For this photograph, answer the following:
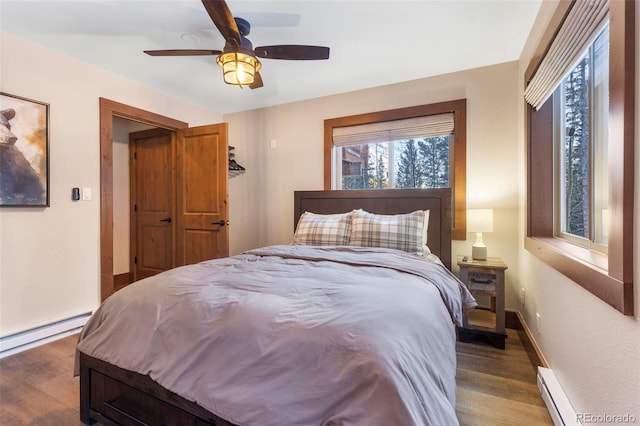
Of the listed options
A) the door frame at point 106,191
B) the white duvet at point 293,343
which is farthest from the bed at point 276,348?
the door frame at point 106,191

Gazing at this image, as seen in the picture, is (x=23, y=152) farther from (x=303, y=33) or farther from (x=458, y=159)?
(x=458, y=159)

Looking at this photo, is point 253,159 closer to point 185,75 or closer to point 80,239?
point 185,75

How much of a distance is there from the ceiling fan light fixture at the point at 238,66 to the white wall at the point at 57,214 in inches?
63.8

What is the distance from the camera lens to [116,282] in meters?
4.03

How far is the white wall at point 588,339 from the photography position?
2.85 ft

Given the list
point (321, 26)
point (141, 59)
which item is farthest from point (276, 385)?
point (141, 59)

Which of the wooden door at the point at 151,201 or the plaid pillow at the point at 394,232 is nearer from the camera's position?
the plaid pillow at the point at 394,232

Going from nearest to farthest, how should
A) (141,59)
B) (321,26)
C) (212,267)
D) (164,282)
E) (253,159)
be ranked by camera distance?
(164,282)
(212,267)
(321,26)
(141,59)
(253,159)

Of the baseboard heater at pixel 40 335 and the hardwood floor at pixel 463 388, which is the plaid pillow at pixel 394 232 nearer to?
the hardwood floor at pixel 463 388

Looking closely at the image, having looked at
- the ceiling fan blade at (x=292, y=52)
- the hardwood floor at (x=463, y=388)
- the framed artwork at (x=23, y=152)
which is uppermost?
the ceiling fan blade at (x=292, y=52)

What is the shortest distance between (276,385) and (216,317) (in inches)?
14.3

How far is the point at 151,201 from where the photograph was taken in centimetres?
400

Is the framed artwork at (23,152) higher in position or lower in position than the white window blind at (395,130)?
lower

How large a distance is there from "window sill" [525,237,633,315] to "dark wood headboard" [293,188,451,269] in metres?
0.79
